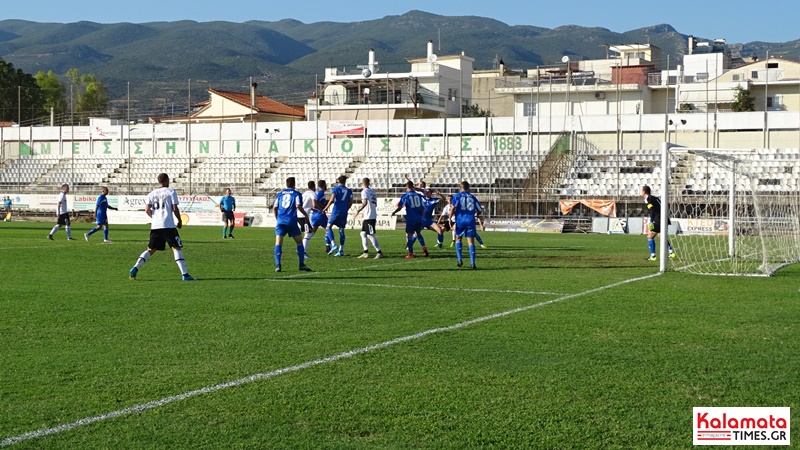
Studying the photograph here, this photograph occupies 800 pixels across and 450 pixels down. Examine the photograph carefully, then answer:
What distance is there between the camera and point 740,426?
608cm

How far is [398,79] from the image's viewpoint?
65312mm

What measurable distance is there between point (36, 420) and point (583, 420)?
12.5ft

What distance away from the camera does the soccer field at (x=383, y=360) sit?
6059mm

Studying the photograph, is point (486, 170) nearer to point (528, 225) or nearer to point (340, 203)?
point (528, 225)

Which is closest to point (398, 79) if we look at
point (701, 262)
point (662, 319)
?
point (701, 262)

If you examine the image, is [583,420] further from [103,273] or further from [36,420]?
[103,273]

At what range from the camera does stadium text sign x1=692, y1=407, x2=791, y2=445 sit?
5824mm

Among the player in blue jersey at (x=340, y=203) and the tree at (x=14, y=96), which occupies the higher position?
the tree at (x=14, y=96)

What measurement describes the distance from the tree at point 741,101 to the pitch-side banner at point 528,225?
71.8 ft

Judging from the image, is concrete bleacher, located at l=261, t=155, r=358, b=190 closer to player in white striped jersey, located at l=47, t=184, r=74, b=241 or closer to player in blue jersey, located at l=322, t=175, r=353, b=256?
player in white striped jersey, located at l=47, t=184, r=74, b=241

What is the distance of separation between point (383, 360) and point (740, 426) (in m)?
3.34

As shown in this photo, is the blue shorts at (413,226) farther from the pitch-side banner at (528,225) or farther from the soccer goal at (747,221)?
the pitch-side banner at (528,225)

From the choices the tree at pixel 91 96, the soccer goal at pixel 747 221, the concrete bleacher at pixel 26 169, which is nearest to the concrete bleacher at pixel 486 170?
the soccer goal at pixel 747 221

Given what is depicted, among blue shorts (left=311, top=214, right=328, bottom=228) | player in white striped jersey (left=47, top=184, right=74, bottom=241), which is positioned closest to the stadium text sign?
blue shorts (left=311, top=214, right=328, bottom=228)
